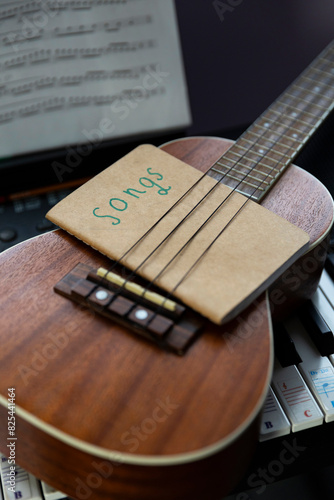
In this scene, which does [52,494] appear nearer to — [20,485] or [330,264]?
[20,485]

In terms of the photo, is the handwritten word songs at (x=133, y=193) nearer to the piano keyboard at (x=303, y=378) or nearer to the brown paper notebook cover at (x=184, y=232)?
the brown paper notebook cover at (x=184, y=232)

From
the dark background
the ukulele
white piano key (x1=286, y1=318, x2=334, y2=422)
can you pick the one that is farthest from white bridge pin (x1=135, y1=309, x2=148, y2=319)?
the dark background

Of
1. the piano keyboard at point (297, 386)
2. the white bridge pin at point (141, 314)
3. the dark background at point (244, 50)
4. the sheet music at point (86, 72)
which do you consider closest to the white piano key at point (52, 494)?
the piano keyboard at point (297, 386)

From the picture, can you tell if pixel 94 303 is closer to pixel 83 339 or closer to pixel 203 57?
pixel 83 339

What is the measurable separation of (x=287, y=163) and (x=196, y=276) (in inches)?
11.9

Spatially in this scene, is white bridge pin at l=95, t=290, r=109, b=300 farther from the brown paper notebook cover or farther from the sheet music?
the sheet music

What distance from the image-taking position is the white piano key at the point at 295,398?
2.39ft

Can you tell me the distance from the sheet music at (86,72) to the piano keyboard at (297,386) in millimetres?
463

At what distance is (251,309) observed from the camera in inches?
27.3

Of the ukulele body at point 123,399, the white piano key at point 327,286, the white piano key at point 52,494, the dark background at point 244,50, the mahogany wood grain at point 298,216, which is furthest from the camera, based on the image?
the dark background at point 244,50

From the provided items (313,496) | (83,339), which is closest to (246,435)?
(83,339)

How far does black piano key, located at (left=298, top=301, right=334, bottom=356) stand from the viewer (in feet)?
2.61

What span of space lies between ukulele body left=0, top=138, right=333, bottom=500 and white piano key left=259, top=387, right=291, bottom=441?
0.07 meters

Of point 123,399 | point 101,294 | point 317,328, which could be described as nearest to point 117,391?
point 123,399
